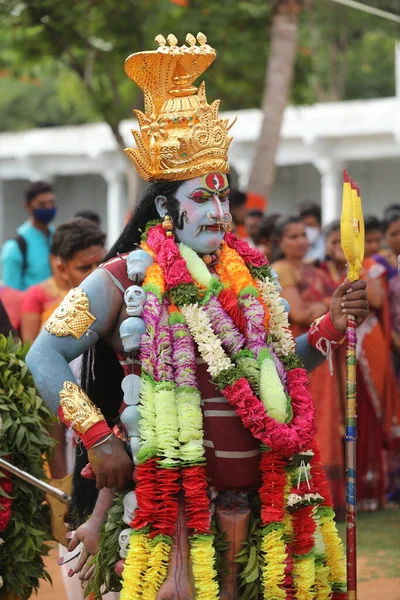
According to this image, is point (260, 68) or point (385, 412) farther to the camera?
point (260, 68)

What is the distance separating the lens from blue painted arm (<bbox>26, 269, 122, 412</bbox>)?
4594mm

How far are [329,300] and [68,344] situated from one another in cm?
447

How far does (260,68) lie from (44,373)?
409 inches

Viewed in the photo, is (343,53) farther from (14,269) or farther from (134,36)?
(14,269)

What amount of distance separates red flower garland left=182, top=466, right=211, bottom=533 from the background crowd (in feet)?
12.4

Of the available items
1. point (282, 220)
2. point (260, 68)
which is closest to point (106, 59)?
point (260, 68)

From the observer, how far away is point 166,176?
15.9 ft

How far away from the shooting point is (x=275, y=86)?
1270 cm

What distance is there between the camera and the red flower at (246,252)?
4.95 meters

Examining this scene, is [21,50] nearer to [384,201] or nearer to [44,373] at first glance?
[44,373]

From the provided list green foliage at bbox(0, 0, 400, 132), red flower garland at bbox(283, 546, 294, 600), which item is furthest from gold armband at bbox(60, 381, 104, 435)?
green foliage at bbox(0, 0, 400, 132)

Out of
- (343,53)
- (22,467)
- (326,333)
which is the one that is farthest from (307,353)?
(343,53)

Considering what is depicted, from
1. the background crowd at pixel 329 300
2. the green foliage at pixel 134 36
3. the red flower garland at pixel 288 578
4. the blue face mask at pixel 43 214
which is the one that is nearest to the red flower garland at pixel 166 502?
the red flower garland at pixel 288 578

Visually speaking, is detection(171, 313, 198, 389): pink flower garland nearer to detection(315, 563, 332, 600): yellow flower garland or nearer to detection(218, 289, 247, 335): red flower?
detection(218, 289, 247, 335): red flower
